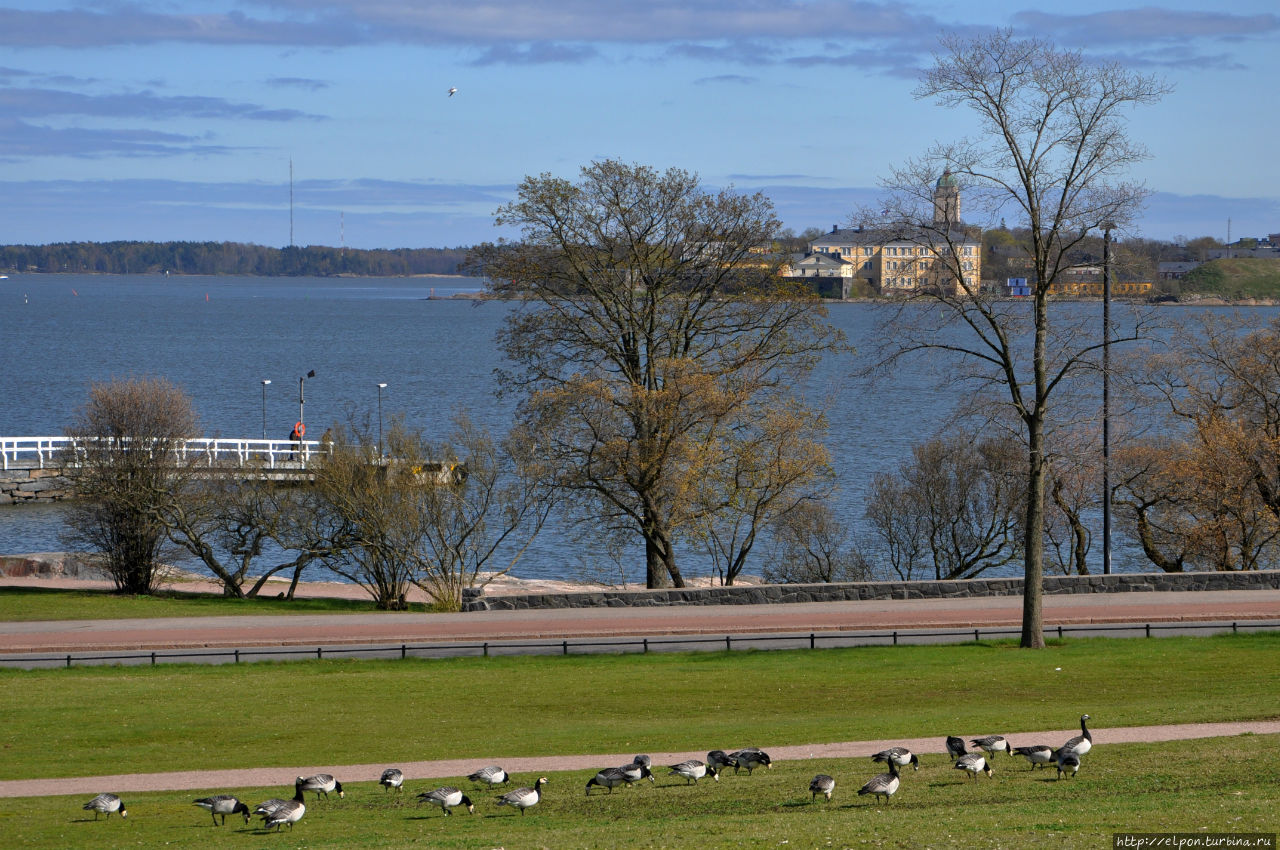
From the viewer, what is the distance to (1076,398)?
30688 mm

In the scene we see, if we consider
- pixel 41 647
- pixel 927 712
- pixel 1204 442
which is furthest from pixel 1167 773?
pixel 1204 442

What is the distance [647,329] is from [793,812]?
23076 mm

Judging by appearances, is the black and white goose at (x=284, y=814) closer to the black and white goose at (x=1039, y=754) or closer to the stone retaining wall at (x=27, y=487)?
the black and white goose at (x=1039, y=754)

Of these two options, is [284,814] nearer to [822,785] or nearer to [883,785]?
[822,785]

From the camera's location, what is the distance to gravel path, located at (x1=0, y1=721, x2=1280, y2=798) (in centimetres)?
1542

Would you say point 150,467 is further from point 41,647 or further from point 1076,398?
point 1076,398

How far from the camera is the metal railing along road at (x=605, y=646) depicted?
24.6 meters

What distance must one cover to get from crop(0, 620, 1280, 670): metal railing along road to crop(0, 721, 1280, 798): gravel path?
8.01 meters

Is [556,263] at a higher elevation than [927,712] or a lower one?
higher

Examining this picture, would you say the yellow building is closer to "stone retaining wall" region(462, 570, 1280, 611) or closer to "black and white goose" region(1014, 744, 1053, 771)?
"stone retaining wall" region(462, 570, 1280, 611)

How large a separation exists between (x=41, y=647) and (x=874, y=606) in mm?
18025

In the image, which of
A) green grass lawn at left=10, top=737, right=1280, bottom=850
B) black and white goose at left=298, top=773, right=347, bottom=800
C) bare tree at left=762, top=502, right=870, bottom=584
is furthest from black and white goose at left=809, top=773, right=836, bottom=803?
bare tree at left=762, top=502, right=870, bottom=584

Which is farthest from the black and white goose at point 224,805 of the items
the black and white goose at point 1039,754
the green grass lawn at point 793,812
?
the black and white goose at point 1039,754

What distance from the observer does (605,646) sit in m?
25.3
